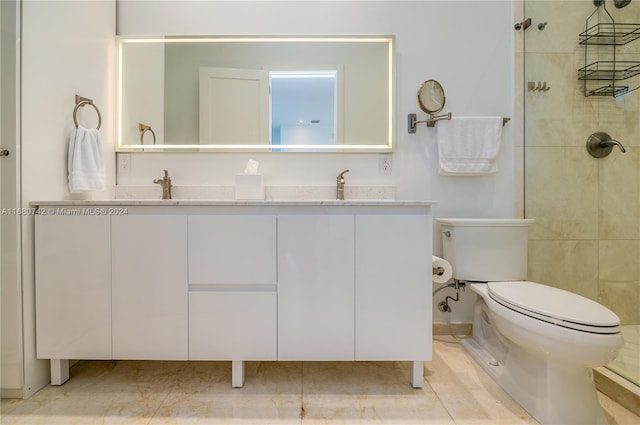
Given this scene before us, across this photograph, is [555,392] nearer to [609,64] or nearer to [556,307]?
[556,307]

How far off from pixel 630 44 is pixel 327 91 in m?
1.60

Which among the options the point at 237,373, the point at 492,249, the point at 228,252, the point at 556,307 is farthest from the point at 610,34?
the point at 237,373

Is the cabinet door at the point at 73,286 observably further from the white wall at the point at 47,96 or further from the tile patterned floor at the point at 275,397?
the tile patterned floor at the point at 275,397

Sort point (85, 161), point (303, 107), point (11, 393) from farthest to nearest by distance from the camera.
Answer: point (303, 107), point (85, 161), point (11, 393)

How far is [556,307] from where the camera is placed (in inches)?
41.7

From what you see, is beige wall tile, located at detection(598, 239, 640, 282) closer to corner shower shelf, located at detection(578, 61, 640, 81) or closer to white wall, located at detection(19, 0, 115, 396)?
corner shower shelf, located at detection(578, 61, 640, 81)

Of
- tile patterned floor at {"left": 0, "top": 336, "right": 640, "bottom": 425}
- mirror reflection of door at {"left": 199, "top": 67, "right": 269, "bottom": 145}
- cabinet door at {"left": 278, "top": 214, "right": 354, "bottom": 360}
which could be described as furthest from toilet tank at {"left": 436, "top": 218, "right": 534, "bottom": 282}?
mirror reflection of door at {"left": 199, "top": 67, "right": 269, "bottom": 145}

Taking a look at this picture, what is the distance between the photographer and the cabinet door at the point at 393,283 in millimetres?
1195

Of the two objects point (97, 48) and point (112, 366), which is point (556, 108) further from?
point (112, 366)

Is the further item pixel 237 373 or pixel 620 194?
pixel 620 194

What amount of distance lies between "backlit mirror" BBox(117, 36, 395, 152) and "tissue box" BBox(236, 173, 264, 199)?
7.9 inches

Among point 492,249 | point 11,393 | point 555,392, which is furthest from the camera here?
point 492,249

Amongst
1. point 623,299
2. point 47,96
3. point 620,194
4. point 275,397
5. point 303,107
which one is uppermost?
point 303,107

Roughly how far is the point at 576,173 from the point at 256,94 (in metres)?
1.83
